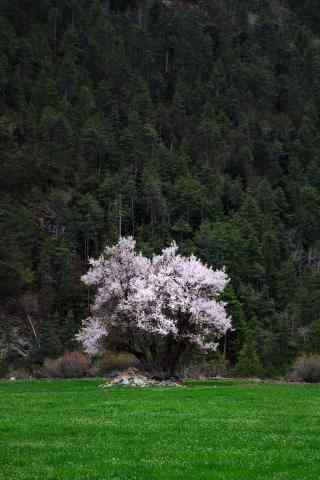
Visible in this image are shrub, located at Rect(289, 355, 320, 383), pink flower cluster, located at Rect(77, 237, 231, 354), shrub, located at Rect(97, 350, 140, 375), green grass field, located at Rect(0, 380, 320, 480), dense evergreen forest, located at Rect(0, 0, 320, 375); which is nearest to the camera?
green grass field, located at Rect(0, 380, 320, 480)

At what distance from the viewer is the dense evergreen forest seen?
73688 millimetres

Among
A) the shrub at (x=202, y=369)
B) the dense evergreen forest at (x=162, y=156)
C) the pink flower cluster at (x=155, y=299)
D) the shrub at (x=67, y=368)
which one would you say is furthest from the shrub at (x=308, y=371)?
the shrub at (x=67, y=368)

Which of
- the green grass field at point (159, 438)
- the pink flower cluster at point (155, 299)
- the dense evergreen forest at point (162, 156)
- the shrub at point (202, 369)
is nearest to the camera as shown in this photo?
the green grass field at point (159, 438)

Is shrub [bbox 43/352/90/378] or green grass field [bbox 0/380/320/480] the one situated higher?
shrub [bbox 43/352/90/378]

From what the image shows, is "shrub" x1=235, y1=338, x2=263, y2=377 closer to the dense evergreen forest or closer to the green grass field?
the dense evergreen forest

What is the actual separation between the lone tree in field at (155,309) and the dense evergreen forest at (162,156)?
6.25 metres

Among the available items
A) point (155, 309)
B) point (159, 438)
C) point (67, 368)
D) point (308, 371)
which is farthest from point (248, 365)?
point (159, 438)

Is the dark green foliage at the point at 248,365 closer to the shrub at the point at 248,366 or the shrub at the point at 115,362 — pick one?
the shrub at the point at 248,366

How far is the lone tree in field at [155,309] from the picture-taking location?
40.9 meters

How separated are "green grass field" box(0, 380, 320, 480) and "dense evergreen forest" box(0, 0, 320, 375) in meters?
21.3

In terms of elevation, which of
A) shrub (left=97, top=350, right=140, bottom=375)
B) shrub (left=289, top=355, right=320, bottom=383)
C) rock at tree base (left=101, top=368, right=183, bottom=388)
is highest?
shrub (left=97, top=350, right=140, bottom=375)

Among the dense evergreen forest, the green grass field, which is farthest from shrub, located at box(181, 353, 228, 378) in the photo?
the green grass field

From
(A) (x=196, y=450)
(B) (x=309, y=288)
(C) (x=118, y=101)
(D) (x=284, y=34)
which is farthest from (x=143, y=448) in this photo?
(D) (x=284, y=34)

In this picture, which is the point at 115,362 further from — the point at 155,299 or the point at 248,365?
the point at 155,299
